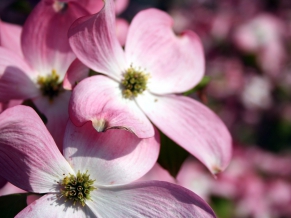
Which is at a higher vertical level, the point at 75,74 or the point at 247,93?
the point at 75,74

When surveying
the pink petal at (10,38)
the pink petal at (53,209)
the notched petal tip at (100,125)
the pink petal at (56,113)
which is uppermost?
the notched petal tip at (100,125)

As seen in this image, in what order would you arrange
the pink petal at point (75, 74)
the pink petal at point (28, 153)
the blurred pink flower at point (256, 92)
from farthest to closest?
the blurred pink flower at point (256, 92)
the pink petal at point (75, 74)
the pink petal at point (28, 153)

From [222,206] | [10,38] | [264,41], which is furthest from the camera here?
[264,41]

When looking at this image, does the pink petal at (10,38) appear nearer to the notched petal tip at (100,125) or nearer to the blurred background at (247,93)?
the notched petal tip at (100,125)

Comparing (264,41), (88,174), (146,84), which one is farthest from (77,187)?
(264,41)

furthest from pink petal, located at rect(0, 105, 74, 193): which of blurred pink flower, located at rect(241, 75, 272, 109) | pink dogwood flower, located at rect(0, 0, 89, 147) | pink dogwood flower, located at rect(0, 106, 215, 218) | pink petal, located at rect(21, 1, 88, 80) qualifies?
blurred pink flower, located at rect(241, 75, 272, 109)

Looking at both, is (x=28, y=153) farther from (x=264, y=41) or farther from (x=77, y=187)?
(x=264, y=41)

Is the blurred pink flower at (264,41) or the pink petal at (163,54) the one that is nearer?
the pink petal at (163,54)

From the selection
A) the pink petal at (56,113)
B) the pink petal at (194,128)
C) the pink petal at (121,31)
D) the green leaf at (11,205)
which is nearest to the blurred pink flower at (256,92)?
the pink petal at (121,31)
